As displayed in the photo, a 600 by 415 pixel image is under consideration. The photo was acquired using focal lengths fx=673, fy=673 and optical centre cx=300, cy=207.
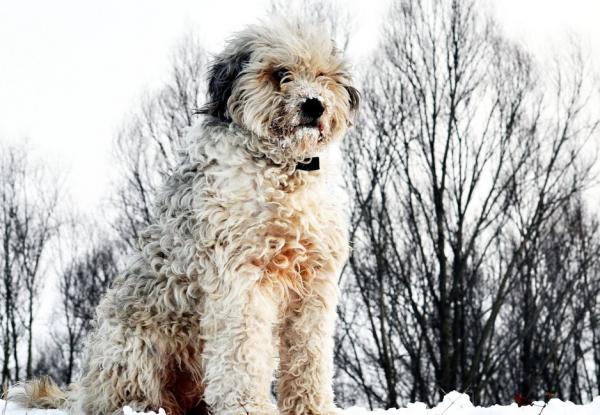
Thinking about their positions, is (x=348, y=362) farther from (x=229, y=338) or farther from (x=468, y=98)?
(x=229, y=338)

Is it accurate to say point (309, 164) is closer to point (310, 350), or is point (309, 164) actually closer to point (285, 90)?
point (285, 90)

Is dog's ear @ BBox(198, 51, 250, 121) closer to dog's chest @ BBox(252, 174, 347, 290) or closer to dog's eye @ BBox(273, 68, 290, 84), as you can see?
dog's eye @ BBox(273, 68, 290, 84)

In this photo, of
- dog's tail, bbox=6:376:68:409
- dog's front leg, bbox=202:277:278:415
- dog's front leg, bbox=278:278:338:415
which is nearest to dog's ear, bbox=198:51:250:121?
dog's front leg, bbox=202:277:278:415

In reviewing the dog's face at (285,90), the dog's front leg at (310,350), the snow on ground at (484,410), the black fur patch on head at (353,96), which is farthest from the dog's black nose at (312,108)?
the snow on ground at (484,410)

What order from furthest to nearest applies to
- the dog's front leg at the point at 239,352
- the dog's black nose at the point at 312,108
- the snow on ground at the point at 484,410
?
the snow on ground at the point at 484,410
the dog's black nose at the point at 312,108
the dog's front leg at the point at 239,352

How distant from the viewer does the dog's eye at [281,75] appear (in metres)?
3.85

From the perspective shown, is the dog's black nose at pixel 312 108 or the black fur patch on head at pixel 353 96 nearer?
the dog's black nose at pixel 312 108

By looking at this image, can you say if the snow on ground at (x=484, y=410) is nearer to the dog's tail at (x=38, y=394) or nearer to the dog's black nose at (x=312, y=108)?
the dog's tail at (x=38, y=394)

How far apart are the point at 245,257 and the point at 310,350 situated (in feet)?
2.36

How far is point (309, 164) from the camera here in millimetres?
3971

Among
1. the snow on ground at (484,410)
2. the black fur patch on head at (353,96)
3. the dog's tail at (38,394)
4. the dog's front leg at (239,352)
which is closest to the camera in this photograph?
the dog's front leg at (239,352)

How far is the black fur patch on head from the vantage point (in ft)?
13.6

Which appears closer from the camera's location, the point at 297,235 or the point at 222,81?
the point at 297,235

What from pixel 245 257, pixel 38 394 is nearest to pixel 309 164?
pixel 245 257
